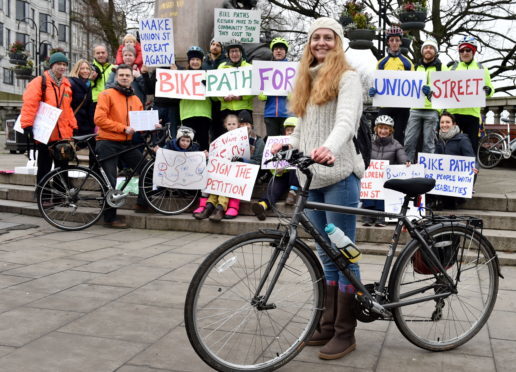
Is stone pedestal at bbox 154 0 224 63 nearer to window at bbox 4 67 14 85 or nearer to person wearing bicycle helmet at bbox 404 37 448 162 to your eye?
person wearing bicycle helmet at bbox 404 37 448 162

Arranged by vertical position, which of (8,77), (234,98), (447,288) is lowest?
(447,288)

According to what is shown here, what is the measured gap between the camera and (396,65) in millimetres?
8875

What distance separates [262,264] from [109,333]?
1263 mm

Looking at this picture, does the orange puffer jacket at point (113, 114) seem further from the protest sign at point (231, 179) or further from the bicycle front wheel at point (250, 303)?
the bicycle front wheel at point (250, 303)

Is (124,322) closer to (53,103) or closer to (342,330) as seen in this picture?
(342,330)

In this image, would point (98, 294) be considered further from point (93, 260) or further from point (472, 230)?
point (472, 230)

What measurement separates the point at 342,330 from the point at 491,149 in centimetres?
1168

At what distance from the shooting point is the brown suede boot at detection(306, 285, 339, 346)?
380cm

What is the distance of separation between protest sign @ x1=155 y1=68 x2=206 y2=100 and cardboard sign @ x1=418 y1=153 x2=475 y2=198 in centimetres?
333

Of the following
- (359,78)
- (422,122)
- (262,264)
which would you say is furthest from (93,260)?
(422,122)

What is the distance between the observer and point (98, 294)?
16.3ft

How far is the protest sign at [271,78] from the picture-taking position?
8.73m

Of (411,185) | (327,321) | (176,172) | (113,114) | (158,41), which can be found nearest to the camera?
(411,185)

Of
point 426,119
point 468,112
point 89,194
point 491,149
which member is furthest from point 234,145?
point 491,149
